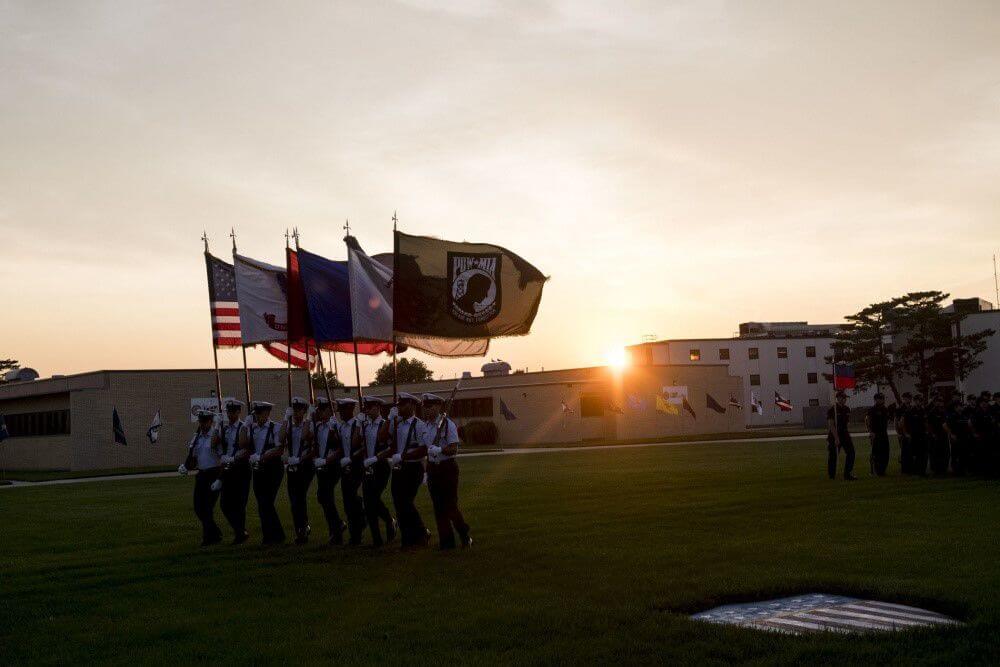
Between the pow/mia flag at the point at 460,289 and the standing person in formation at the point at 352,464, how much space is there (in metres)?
1.60

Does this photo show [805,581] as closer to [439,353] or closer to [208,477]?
[439,353]

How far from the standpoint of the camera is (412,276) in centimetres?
1595

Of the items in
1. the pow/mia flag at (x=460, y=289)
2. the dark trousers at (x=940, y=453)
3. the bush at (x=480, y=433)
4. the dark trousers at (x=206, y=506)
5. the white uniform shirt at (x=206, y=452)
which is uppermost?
the pow/mia flag at (x=460, y=289)

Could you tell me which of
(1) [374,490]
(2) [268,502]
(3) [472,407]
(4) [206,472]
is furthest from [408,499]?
(3) [472,407]

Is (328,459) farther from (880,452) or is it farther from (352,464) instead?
(880,452)

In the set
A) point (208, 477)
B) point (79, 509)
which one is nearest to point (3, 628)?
point (208, 477)

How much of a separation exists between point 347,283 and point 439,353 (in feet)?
7.72

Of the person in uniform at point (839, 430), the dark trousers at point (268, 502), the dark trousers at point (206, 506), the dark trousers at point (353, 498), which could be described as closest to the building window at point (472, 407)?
the person in uniform at point (839, 430)

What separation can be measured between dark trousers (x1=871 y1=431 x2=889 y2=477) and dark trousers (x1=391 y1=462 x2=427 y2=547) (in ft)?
45.5

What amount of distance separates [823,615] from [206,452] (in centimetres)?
1080

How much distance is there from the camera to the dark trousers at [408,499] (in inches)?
571

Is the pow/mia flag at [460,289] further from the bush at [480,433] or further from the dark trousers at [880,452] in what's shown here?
the bush at [480,433]

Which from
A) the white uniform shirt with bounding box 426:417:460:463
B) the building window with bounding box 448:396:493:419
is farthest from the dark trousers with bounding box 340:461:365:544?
the building window with bounding box 448:396:493:419

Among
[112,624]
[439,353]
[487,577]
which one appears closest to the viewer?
[112,624]
